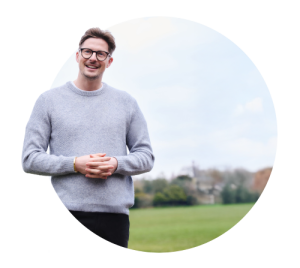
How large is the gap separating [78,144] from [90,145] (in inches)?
3.4

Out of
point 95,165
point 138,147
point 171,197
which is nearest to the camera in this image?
point 95,165

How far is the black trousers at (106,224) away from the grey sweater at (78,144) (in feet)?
0.15

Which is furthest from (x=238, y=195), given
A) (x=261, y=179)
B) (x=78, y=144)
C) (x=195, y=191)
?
(x=78, y=144)

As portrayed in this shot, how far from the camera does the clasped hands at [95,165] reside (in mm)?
2721

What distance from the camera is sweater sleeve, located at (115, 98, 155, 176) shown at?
112 inches

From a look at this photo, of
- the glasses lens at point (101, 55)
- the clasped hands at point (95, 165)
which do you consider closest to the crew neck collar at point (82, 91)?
the glasses lens at point (101, 55)

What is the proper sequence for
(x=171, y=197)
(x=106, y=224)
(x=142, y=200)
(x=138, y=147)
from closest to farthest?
(x=106, y=224) → (x=138, y=147) → (x=142, y=200) → (x=171, y=197)

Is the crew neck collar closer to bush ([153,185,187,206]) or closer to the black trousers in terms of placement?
the black trousers

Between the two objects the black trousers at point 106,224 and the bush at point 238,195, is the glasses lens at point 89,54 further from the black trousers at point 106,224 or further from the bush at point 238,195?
the bush at point 238,195

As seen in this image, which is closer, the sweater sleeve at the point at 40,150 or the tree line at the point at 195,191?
the sweater sleeve at the point at 40,150

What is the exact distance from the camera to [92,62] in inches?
113

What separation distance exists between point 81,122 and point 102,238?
89cm

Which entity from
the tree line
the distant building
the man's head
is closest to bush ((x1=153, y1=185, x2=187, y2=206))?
the tree line

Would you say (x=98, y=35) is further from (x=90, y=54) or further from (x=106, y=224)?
(x=106, y=224)
